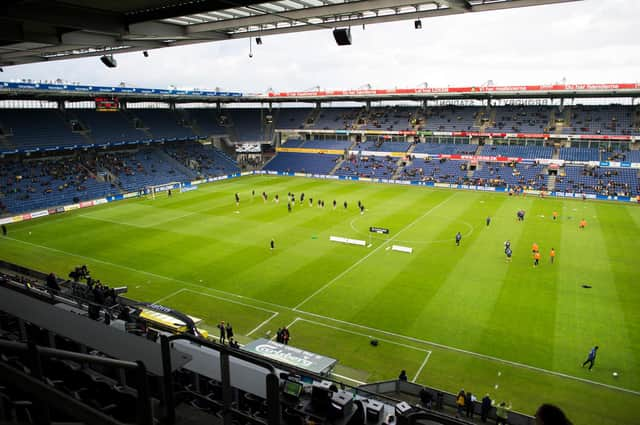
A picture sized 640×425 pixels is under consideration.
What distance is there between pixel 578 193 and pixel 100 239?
5449 cm

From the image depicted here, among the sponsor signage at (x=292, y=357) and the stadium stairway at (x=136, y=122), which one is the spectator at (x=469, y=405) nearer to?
the sponsor signage at (x=292, y=357)

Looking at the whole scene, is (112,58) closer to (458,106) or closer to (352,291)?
(352,291)

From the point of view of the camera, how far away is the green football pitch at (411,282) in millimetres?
17766

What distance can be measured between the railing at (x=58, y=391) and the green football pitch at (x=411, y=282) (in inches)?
590

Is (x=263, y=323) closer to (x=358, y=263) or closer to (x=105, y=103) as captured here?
(x=358, y=263)

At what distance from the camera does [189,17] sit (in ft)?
36.9

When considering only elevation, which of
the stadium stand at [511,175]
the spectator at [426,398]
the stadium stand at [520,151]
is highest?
the stadium stand at [520,151]

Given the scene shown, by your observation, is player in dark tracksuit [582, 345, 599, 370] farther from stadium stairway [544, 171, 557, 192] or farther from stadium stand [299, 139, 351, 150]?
stadium stand [299, 139, 351, 150]

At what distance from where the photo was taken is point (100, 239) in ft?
117

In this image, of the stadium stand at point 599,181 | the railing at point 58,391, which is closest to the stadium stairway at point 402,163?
the stadium stand at point 599,181

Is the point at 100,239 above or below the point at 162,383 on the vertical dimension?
below

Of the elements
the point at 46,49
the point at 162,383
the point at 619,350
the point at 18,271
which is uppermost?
the point at 46,49

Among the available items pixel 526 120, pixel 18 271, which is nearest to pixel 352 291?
pixel 18 271

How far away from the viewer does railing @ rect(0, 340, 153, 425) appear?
259 centimetres
